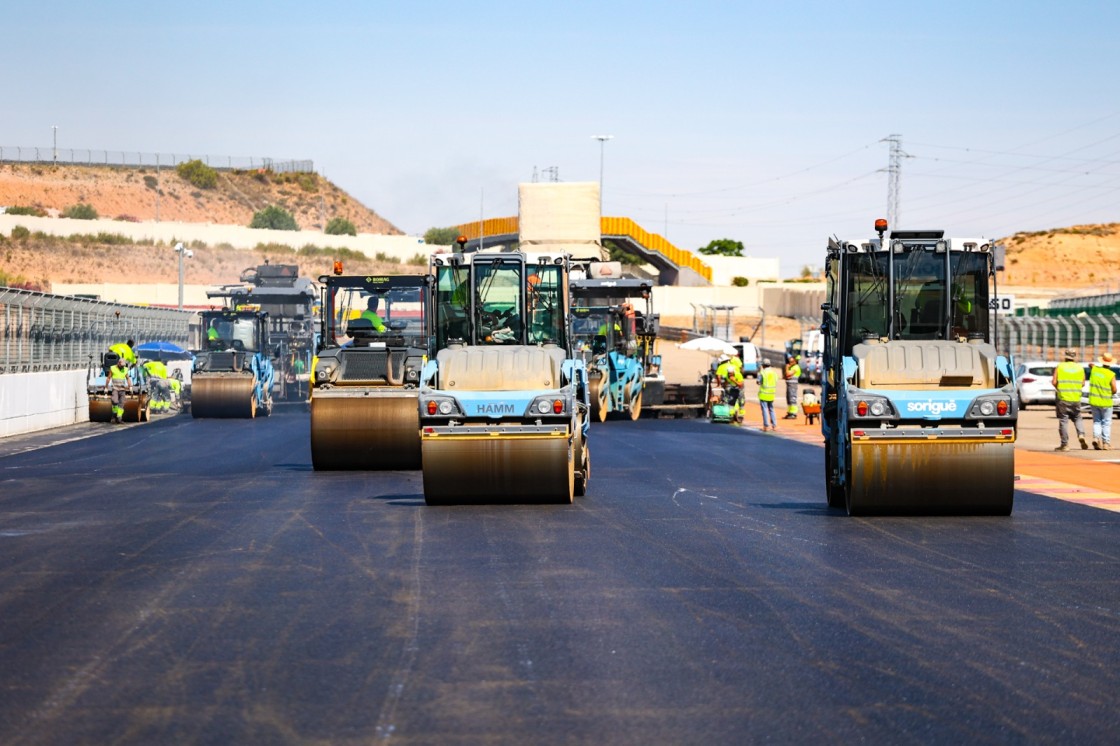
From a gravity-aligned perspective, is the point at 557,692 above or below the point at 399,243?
below

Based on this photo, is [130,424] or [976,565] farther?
[130,424]

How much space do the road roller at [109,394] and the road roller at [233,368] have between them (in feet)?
4.25

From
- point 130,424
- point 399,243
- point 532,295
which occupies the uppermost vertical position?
point 399,243

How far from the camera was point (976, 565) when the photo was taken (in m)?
12.6

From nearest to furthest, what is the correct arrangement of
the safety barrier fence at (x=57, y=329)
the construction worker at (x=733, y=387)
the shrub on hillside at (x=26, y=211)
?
the safety barrier fence at (x=57, y=329) < the construction worker at (x=733, y=387) < the shrub on hillside at (x=26, y=211)

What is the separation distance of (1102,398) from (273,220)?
13086 centimetres

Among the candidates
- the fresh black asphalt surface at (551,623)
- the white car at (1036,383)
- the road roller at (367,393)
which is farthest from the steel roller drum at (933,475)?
the white car at (1036,383)

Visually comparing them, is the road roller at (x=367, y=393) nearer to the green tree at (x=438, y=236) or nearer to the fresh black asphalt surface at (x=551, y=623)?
the fresh black asphalt surface at (x=551, y=623)

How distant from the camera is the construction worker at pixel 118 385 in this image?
1508 inches

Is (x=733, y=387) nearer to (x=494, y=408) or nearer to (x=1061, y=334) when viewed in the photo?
(x=1061, y=334)

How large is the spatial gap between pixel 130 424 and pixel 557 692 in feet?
106

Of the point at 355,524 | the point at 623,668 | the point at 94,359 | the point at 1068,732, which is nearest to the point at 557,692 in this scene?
the point at 623,668

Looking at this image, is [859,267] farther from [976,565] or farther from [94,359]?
[94,359]

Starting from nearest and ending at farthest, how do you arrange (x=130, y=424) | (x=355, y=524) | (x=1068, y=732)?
(x=1068, y=732), (x=355, y=524), (x=130, y=424)
